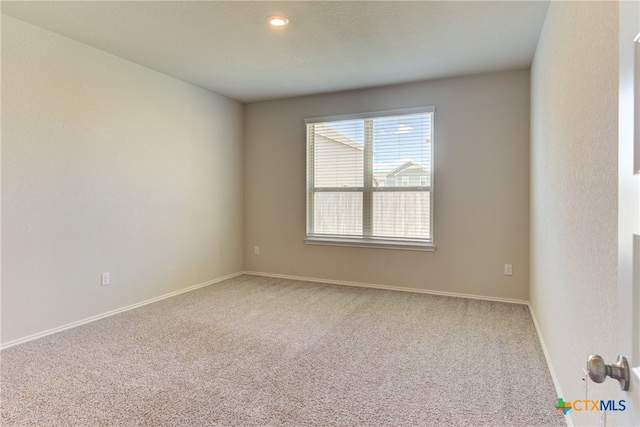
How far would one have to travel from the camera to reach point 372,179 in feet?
14.5

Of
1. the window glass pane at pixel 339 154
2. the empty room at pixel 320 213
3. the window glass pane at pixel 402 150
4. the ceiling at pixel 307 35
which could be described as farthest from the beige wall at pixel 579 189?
the window glass pane at pixel 339 154

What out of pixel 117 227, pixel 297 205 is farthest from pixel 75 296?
pixel 297 205

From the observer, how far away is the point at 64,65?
2.96 metres

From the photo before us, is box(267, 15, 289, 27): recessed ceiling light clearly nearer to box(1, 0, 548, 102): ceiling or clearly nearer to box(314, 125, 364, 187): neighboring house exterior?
box(1, 0, 548, 102): ceiling

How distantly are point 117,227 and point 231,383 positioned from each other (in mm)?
2156

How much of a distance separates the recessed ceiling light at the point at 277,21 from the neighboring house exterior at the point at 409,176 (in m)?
2.18

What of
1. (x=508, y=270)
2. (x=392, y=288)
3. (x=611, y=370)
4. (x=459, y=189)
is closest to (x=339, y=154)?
(x=459, y=189)

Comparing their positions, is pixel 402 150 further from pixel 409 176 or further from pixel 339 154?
pixel 339 154

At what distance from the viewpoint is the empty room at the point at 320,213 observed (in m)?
1.61

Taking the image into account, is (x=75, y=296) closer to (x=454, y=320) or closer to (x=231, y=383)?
(x=231, y=383)

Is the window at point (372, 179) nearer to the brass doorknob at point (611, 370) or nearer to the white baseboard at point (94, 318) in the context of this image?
the white baseboard at point (94, 318)

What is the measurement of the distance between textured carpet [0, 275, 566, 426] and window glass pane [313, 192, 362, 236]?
51.8 inches

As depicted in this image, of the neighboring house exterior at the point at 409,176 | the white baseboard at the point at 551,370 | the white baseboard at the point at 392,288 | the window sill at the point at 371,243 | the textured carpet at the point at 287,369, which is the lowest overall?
the textured carpet at the point at 287,369

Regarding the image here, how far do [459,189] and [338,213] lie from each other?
1.53 metres
